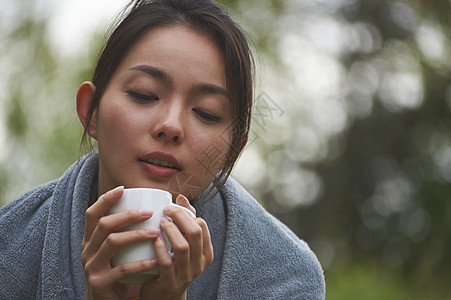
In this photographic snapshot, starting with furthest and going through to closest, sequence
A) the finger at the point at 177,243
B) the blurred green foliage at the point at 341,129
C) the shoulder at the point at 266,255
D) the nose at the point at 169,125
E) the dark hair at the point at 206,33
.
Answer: the blurred green foliage at the point at 341,129, the shoulder at the point at 266,255, the dark hair at the point at 206,33, the nose at the point at 169,125, the finger at the point at 177,243

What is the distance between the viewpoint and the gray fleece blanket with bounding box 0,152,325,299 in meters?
1.45

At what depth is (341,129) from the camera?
7.01 m

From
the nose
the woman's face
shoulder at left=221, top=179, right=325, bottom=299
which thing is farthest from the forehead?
shoulder at left=221, top=179, right=325, bottom=299

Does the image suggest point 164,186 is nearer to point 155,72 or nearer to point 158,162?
point 158,162

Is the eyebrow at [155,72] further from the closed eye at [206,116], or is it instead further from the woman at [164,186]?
the closed eye at [206,116]

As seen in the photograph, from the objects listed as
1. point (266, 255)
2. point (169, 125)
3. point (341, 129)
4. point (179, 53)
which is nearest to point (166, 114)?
point (169, 125)

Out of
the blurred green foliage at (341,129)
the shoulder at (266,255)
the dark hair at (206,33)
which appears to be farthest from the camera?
the blurred green foliage at (341,129)

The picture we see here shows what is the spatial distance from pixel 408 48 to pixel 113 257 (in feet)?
19.9

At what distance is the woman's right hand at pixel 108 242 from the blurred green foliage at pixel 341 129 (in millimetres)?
4144

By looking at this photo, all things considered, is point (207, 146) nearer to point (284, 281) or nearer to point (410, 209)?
point (284, 281)

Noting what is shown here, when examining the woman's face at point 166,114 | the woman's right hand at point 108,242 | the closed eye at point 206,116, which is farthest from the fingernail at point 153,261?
the closed eye at point 206,116

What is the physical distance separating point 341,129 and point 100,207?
620 cm

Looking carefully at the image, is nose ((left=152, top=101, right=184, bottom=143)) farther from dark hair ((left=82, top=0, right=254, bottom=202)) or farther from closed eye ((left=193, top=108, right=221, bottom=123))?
dark hair ((left=82, top=0, right=254, bottom=202))

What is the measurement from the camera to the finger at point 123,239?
3.47 ft
